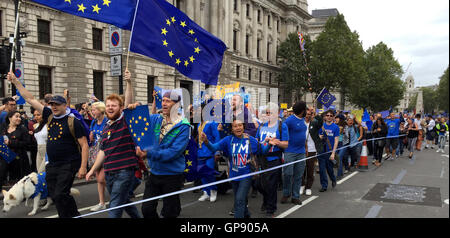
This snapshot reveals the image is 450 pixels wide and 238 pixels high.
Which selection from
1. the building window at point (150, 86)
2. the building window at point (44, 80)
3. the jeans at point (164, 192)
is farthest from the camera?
the building window at point (150, 86)

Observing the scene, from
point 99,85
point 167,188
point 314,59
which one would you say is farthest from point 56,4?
point 314,59

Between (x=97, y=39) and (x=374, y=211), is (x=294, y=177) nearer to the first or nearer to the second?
(x=374, y=211)

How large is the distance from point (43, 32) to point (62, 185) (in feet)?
73.8

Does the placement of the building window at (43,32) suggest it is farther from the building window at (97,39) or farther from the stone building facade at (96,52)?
the building window at (97,39)

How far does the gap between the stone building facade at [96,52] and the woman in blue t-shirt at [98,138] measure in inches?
407

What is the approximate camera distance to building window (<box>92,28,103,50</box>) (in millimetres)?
26531

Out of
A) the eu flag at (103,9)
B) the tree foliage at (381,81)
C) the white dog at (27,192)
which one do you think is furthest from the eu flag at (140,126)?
the tree foliage at (381,81)

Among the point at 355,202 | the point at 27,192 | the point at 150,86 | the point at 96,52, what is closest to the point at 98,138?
the point at 27,192

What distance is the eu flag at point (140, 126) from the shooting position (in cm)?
382

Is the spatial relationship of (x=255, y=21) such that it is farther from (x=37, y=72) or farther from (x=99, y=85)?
(x=37, y=72)

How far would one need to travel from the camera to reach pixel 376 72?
2420 inches

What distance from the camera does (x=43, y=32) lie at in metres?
23.2

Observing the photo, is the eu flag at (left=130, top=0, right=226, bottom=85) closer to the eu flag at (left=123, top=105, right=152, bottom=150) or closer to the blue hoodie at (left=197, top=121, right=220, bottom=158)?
the eu flag at (left=123, top=105, right=152, bottom=150)
